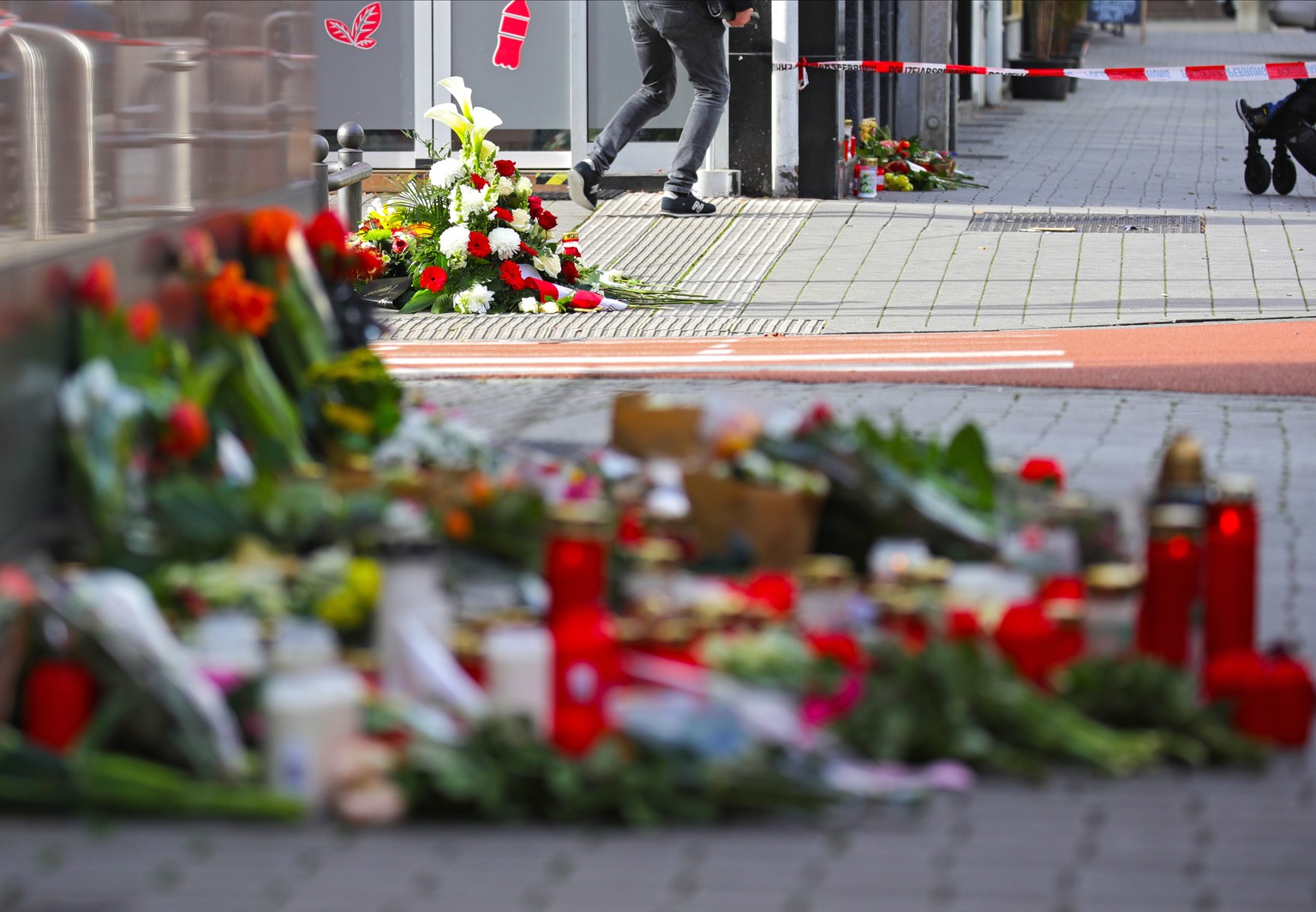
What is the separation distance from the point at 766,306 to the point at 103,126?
5.83 meters

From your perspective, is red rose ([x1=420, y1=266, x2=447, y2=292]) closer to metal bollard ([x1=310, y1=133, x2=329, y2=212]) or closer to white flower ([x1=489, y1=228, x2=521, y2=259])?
white flower ([x1=489, y1=228, x2=521, y2=259])

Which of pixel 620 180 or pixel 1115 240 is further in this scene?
pixel 620 180

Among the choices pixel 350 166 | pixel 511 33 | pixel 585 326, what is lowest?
pixel 585 326

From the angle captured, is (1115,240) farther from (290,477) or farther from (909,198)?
(290,477)

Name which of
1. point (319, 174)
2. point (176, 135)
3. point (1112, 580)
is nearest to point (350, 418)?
point (176, 135)

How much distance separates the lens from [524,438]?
696cm

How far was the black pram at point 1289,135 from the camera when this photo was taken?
15469mm

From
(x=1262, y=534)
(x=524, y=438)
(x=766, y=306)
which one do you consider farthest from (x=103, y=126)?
(x=766, y=306)

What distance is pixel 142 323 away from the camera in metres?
5.12

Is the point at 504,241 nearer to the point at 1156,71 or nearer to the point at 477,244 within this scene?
the point at 477,244

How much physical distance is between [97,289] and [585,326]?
18.3 feet

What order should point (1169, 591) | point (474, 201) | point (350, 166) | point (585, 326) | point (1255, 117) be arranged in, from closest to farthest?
point (1169, 591), point (585, 326), point (474, 201), point (350, 166), point (1255, 117)

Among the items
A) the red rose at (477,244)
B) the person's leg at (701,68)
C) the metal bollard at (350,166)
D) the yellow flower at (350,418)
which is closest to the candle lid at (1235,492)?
the yellow flower at (350,418)

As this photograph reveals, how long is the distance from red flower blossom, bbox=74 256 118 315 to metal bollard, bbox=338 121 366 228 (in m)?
6.95
